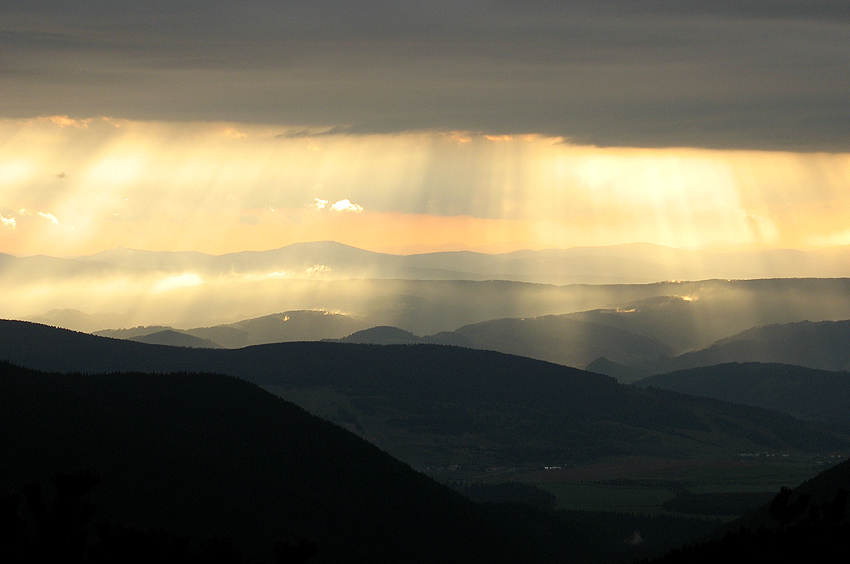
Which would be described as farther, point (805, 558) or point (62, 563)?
point (805, 558)

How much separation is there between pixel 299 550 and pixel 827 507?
168 ft

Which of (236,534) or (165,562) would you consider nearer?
(165,562)

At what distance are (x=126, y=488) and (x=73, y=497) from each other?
4398 inches

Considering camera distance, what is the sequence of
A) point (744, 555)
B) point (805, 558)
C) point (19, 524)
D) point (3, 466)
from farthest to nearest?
point (3, 466) → point (744, 555) → point (805, 558) → point (19, 524)

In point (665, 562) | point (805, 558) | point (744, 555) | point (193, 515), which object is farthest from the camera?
point (193, 515)

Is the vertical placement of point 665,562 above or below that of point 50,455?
below

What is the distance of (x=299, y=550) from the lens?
8931 centimetres

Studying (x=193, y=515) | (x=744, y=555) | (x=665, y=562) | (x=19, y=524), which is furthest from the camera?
(x=193, y=515)

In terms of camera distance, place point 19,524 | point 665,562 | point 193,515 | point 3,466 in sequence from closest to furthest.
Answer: point 19,524 < point 665,562 < point 3,466 < point 193,515

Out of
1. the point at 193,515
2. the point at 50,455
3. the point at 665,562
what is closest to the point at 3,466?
the point at 50,455

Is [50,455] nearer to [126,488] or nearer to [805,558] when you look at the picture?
[126,488]

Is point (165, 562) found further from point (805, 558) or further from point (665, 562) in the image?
point (665, 562)

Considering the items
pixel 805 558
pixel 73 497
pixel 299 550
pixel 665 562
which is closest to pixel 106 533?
pixel 73 497

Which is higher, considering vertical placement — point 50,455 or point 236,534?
point 50,455
